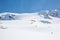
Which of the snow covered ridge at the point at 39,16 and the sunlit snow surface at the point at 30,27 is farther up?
the snow covered ridge at the point at 39,16

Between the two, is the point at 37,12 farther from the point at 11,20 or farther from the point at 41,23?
the point at 11,20

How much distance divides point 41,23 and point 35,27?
0.52ft

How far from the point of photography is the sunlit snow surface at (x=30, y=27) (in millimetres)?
1176

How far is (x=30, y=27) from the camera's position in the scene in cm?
142

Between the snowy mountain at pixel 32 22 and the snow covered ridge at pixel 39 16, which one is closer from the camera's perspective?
the snowy mountain at pixel 32 22

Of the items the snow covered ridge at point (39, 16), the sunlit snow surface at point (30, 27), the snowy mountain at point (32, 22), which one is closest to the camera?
the sunlit snow surface at point (30, 27)

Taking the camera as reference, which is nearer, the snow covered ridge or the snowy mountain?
the snowy mountain

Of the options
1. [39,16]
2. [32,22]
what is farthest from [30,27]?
[39,16]

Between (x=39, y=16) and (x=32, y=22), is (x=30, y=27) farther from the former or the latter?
(x=39, y=16)

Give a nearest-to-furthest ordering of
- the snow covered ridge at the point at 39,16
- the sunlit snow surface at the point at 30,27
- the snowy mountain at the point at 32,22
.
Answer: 1. the sunlit snow surface at the point at 30,27
2. the snowy mountain at the point at 32,22
3. the snow covered ridge at the point at 39,16

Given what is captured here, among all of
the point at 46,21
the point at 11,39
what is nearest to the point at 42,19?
the point at 46,21

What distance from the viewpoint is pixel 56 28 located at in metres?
1.35

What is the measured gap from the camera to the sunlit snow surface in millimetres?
1176

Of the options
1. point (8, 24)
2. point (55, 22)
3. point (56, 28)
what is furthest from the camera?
point (55, 22)
